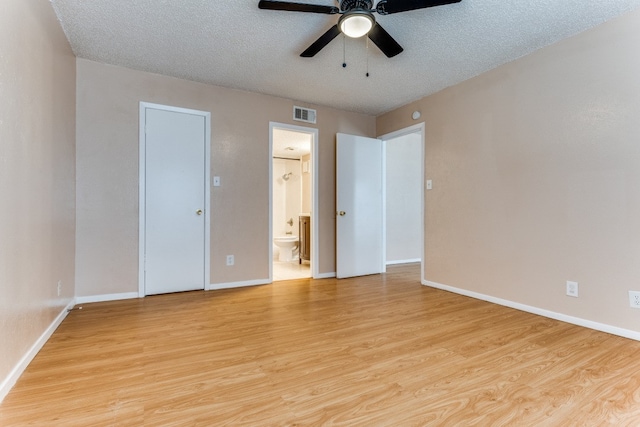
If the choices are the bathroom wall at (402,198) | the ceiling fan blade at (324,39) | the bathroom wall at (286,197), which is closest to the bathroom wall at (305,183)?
the bathroom wall at (286,197)

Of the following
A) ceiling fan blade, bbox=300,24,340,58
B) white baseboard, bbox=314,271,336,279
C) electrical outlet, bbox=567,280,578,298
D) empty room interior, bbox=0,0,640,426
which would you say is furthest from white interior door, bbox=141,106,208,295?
electrical outlet, bbox=567,280,578,298

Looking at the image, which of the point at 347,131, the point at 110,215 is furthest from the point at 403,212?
the point at 110,215

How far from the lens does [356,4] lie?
1.94 metres

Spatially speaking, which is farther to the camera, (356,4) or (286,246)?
(286,246)

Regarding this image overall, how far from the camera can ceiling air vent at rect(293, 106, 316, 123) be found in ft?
13.1

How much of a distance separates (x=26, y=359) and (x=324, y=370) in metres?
1.67

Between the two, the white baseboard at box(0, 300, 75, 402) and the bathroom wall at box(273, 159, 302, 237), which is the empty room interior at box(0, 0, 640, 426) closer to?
the white baseboard at box(0, 300, 75, 402)

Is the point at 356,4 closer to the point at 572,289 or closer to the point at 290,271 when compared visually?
the point at 572,289

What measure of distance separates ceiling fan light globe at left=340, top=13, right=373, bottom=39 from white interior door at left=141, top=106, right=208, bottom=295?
6.83ft

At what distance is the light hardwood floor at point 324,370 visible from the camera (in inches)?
52.9

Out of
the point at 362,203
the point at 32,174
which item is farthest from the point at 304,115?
the point at 32,174

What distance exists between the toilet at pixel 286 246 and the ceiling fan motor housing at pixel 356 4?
4.10 metres

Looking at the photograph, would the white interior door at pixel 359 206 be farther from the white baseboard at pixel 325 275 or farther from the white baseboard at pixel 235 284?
the white baseboard at pixel 235 284

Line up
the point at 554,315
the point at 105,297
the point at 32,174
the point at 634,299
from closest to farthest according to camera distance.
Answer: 1. the point at 32,174
2. the point at 634,299
3. the point at 554,315
4. the point at 105,297
